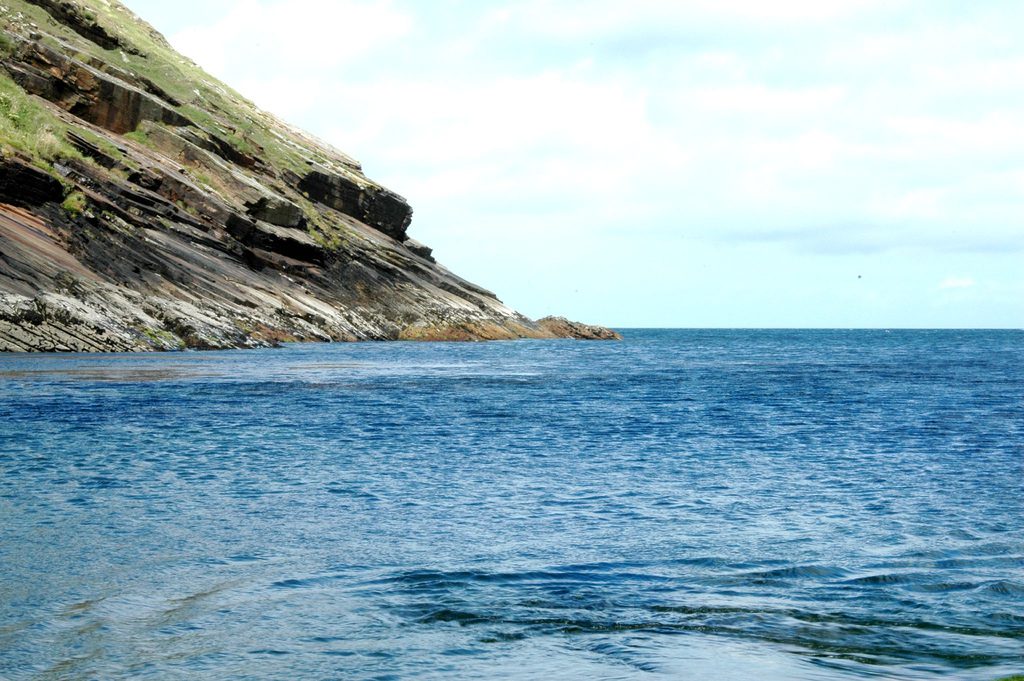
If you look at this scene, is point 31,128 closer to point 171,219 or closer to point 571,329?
point 171,219

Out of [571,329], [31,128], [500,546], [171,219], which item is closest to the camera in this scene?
[500,546]

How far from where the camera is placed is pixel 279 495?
19906mm

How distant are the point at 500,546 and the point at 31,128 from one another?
7823 centimetres

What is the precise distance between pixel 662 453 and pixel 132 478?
1300 cm

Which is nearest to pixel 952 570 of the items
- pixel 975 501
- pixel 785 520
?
pixel 785 520

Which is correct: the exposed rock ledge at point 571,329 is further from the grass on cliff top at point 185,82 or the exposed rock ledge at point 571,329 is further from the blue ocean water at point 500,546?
the blue ocean water at point 500,546

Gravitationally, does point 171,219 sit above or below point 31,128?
below

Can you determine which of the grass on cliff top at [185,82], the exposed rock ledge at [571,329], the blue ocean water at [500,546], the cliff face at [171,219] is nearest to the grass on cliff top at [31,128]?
the cliff face at [171,219]

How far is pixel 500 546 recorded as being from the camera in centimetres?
1552

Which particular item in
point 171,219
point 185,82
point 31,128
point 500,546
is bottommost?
point 500,546

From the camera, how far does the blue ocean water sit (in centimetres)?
1048

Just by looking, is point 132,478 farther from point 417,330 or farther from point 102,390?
point 417,330

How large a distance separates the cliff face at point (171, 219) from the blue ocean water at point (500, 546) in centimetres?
3170

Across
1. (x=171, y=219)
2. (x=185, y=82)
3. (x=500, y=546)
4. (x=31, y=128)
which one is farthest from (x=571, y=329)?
(x=500, y=546)
